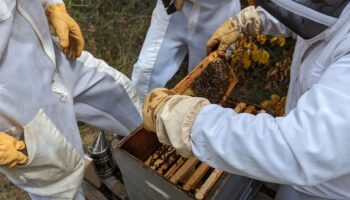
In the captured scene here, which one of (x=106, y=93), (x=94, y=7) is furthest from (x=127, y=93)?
(x=94, y=7)

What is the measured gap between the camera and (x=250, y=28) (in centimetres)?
210

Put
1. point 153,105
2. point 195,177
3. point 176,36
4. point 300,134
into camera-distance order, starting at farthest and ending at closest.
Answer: point 176,36 → point 195,177 → point 153,105 → point 300,134

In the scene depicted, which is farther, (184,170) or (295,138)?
(184,170)

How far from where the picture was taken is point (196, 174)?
1.85 metres

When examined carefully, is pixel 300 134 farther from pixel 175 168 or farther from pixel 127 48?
pixel 127 48

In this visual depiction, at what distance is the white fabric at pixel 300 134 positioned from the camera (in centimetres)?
100

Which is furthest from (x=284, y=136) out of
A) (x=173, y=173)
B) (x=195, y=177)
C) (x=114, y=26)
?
(x=114, y=26)

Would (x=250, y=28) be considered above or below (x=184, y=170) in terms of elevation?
above

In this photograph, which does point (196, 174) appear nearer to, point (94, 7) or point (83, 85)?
point (83, 85)

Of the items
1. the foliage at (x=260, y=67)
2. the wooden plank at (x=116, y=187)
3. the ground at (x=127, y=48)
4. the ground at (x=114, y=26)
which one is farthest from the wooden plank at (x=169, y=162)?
the ground at (x=114, y=26)

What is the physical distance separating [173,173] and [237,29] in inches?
41.0

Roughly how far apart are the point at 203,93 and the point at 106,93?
81 cm

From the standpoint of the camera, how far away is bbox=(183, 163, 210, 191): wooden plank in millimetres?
1732

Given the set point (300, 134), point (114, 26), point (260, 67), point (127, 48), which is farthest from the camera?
point (114, 26)
